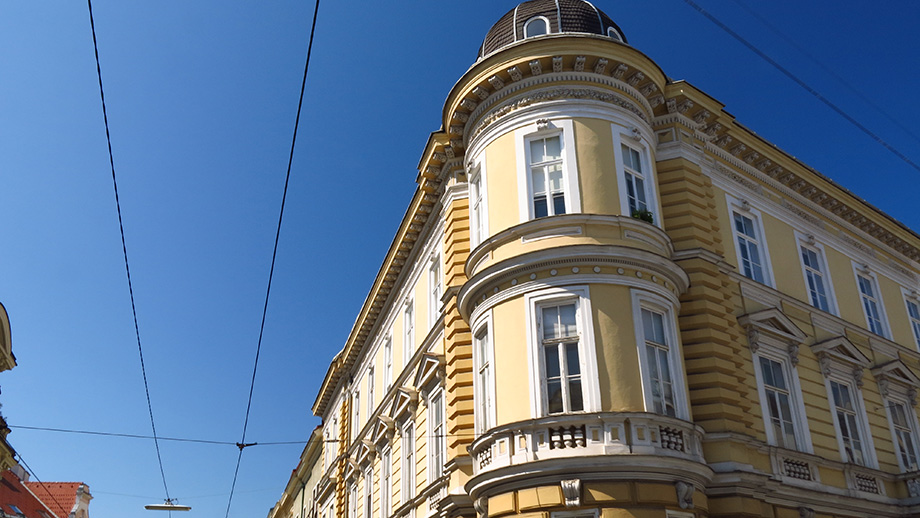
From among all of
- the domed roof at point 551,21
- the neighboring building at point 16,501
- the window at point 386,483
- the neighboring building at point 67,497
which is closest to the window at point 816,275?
the domed roof at point 551,21

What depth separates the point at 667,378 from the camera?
50.6ft

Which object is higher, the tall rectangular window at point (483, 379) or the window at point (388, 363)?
the window at point (388, 363)

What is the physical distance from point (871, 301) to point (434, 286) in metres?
14.0

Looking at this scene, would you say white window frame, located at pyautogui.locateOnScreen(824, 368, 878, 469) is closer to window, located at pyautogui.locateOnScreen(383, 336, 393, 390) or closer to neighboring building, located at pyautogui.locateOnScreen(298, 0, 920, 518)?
neighboring building, located at pyautogui.locateOnScreen(298, 0, 920, 518)

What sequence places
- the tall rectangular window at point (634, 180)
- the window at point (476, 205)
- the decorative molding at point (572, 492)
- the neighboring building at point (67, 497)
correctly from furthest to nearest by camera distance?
the neighboring building at point (67, 497) < the window at point (476, 205) < the tall rectangular window at point (634, 180) < the decorative molding at point (572, 492)

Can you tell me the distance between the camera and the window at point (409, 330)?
1020 inches

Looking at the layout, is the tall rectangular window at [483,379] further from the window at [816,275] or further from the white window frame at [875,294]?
the white window frame at [875,294]

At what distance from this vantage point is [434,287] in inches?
948

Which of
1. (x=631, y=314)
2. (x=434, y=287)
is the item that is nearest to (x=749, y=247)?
(x=631, y=314)

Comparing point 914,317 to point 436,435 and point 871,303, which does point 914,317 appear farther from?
point 436,435

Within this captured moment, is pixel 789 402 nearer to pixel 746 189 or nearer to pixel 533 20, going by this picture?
pixel 746 189

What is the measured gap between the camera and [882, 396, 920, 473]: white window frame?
66.5ft

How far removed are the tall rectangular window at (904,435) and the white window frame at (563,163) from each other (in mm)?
11869

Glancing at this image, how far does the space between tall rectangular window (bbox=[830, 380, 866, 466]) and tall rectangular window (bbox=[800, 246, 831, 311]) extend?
2515 mm
